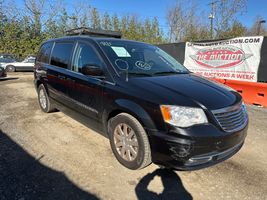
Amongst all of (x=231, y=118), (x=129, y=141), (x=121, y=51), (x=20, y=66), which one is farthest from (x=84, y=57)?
(x=20, y=66)

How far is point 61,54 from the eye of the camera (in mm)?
4914

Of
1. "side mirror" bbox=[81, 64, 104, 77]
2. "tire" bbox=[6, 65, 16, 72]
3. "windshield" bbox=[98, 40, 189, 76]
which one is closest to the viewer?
"side mirror" bbox=[81, 64, 104, 77]

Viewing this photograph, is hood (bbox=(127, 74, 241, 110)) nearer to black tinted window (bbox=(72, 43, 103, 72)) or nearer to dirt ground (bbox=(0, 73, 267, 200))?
black tinted window (bbox=(72, 43, 103, 72))

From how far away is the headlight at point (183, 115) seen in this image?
2.78 meters

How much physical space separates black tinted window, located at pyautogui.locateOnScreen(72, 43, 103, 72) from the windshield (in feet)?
0.62

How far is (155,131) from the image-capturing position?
2.89 m

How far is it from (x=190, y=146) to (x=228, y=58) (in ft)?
23.2

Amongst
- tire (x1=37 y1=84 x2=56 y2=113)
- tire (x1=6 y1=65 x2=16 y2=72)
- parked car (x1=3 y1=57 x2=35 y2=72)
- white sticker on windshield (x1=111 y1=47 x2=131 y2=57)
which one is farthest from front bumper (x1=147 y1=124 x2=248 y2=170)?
tire (x1=6 y1=65 x2=16 y2=72)

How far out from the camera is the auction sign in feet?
26.2

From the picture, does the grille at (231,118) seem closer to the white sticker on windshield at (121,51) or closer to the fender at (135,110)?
the fender at (135,110)

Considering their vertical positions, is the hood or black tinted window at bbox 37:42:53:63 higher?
black tinted window at bbox 37:42:53:63

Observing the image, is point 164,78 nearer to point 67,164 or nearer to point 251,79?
point 67,164

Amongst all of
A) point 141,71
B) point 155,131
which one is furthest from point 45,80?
point 155,131

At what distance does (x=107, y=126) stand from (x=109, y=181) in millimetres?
870
